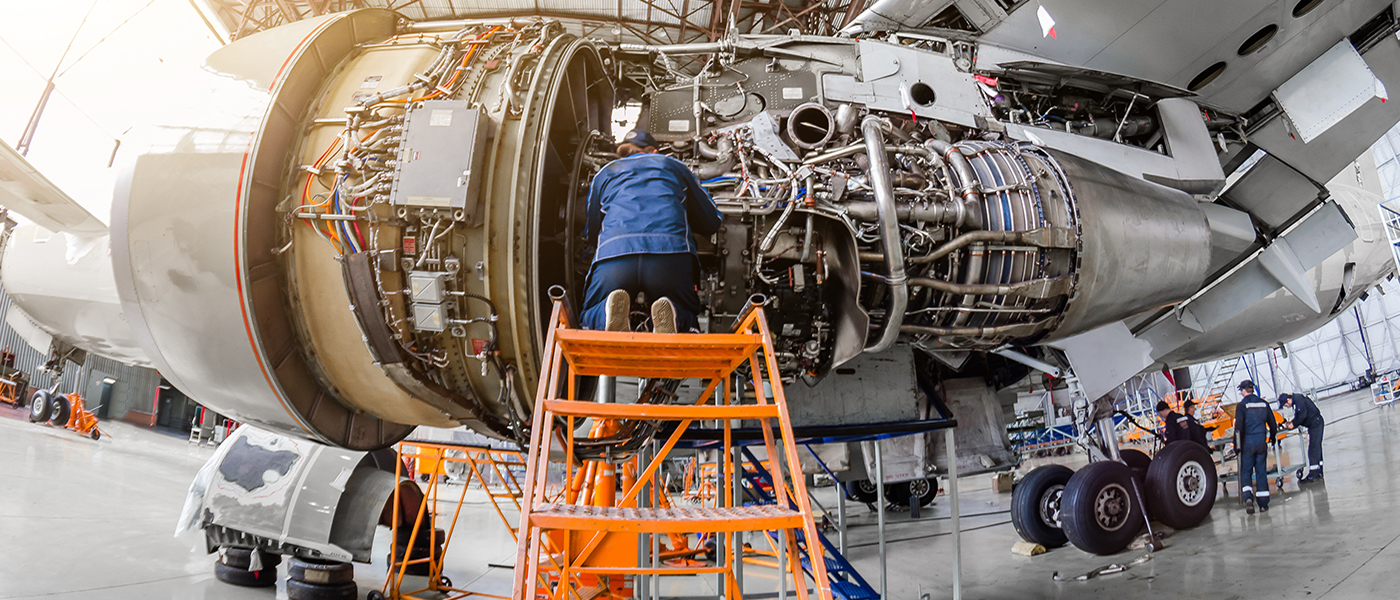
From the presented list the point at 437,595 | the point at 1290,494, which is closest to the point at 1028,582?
the point at 1290,494

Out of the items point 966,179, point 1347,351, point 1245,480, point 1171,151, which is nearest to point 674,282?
point 966,179

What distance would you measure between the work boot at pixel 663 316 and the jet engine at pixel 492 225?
80cm

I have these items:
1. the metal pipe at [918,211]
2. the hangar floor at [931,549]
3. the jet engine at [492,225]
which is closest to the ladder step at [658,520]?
the jet engine at [492,225]

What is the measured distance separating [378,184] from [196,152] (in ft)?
3.40

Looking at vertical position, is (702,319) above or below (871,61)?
below

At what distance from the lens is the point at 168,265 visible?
11.6 ft

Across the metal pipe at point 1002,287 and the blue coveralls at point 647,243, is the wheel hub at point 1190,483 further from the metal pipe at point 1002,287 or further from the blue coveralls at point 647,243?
the blue coveralls at point 647,243

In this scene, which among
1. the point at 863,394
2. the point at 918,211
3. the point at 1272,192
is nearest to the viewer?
the point at 918,211

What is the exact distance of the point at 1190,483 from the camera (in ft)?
25.9

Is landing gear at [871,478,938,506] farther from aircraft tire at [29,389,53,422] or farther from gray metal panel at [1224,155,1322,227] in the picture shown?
aircraft tire at [29,389,53,422]

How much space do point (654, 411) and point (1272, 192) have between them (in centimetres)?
652

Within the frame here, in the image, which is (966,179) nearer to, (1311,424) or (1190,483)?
(1190,483)

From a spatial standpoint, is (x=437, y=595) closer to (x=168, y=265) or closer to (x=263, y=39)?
(x=168, y=265)

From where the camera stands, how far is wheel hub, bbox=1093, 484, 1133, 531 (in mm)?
6996
